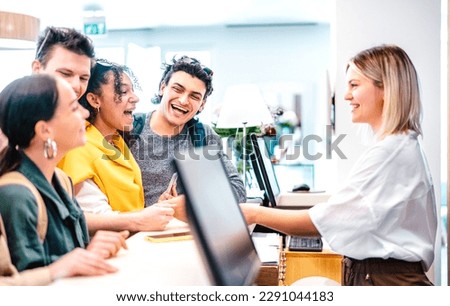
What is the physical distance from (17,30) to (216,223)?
98 cm

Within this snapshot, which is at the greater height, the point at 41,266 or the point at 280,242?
the point at 41,266

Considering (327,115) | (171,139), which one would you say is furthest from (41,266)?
(327,115)

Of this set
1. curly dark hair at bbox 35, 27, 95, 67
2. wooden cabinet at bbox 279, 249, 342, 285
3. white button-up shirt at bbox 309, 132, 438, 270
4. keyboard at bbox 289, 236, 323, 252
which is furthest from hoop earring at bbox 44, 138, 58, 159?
keyboard at bbox 289, 236, 323, 252

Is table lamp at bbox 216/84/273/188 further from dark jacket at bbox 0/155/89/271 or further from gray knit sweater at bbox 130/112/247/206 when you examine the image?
dark jacket at bbox 0/155/89/271

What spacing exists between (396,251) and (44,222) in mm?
908

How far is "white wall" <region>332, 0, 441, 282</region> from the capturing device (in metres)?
1.81

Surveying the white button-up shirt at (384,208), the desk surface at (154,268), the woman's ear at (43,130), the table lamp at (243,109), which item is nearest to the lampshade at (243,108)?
the table lamp at (243,109)

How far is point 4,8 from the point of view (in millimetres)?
1756

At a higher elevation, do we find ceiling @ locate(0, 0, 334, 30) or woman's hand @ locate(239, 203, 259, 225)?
ceiling @ locate(0, 0, 334, 30)

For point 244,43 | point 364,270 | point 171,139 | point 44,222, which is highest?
point 244,43

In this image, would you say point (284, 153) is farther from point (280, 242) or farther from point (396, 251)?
point (396, 251)

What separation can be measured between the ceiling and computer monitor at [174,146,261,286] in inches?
28.0

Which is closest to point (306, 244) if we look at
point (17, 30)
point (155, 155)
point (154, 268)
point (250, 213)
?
point (250, 213)

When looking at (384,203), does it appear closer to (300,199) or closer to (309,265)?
(309,265)
